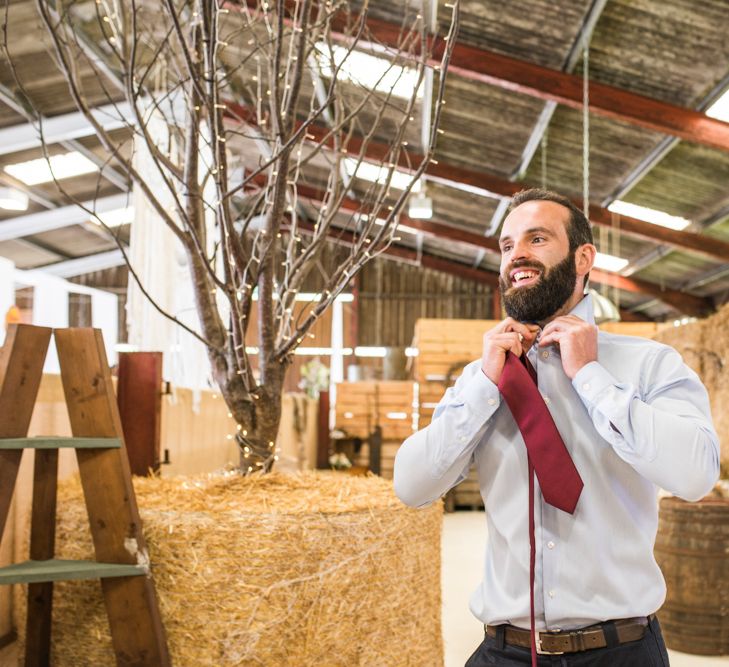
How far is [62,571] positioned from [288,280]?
4.50 feet

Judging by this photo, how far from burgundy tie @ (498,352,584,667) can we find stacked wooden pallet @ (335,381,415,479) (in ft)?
33.0

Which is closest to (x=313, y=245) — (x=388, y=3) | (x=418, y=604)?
(x=418, y=604)

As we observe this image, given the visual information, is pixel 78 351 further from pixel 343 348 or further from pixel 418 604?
pixel 343 348

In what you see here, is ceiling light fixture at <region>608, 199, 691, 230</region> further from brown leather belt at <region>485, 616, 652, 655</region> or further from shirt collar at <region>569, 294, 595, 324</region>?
brown leather belt at <region>485, 616, 652, 655</region>

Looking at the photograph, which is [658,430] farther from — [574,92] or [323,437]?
[323,437]

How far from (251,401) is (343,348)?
16907mm

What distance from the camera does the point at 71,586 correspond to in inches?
103

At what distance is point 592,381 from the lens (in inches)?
53.4

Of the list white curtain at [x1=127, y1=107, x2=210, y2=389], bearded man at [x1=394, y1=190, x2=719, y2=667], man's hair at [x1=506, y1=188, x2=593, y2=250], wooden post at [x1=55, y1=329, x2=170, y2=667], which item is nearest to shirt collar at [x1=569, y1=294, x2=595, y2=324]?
bearded man at [x1=394, y1=190, x2=719, y2=667]

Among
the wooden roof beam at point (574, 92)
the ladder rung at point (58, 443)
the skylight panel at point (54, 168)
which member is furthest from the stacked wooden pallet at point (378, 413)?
the ladder rung at point (58, 443)

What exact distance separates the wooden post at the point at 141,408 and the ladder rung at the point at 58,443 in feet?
3.81

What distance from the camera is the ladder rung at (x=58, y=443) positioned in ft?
7.34

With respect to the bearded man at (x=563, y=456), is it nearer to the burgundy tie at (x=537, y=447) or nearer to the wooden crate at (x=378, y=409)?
the burgundy tie at (x=537, y=447)

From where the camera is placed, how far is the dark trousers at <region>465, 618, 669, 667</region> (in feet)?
4.43
